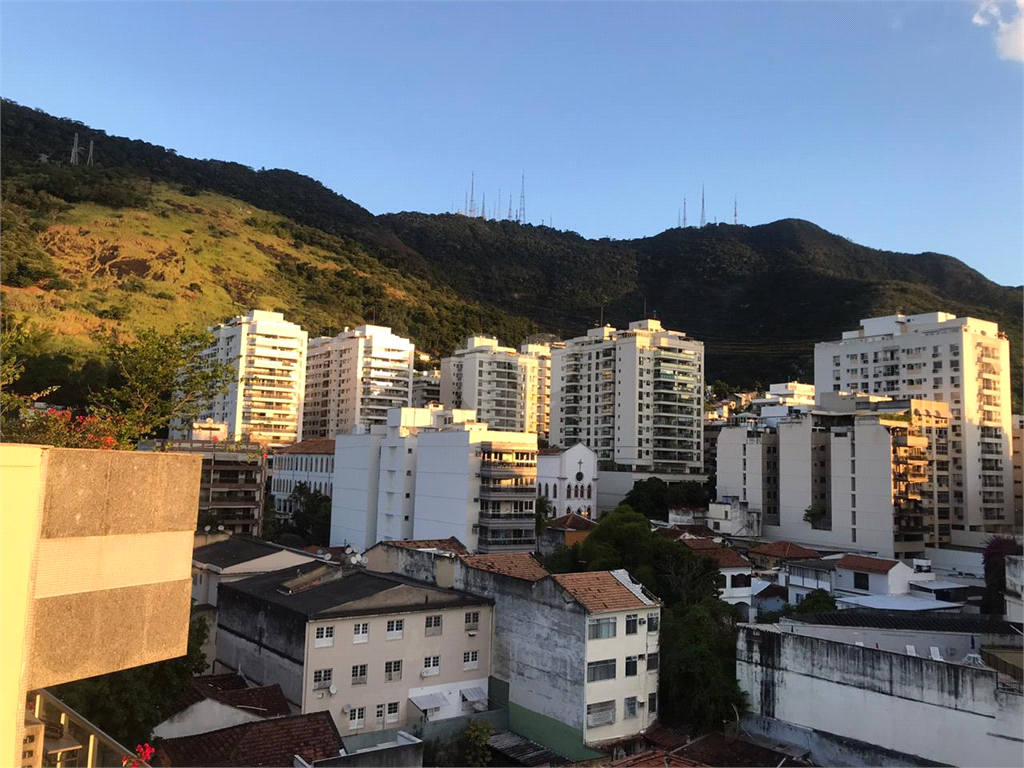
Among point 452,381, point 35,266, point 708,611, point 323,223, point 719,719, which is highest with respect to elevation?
point 323,223

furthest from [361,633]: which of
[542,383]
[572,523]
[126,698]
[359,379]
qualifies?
[542,383]

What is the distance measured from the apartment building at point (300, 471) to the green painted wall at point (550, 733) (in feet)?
119

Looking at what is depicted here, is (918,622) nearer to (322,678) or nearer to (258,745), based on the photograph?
(322,678)

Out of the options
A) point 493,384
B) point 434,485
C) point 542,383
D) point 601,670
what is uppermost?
point 542,383

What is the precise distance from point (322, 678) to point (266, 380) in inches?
2558

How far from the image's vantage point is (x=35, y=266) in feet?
301

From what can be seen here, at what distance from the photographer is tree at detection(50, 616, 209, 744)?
17109mm

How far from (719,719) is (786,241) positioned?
182050 millimetres

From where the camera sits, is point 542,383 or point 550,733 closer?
point 550,733

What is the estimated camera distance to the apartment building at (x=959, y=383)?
62.6 meters

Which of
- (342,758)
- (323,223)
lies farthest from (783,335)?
(342,758)

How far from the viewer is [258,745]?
19969mm

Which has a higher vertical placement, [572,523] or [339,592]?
[572,523]

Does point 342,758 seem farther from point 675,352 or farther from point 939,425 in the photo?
point 675,352
